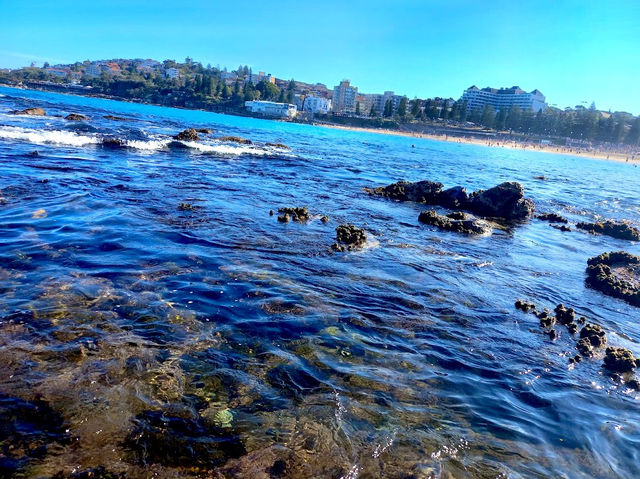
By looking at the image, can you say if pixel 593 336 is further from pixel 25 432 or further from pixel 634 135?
pixel 634 135

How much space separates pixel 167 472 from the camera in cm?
343

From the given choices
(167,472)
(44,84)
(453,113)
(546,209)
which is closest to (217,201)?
(167,472)

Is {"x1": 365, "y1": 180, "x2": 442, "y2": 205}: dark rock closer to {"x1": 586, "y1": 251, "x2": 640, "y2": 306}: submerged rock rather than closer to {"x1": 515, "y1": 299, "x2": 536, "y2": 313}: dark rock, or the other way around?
{"x1": 586, "y1": 251, "x2": 640, "y2": 306}: submerged rock

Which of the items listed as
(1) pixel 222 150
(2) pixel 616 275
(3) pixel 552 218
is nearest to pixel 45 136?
(1) pixel 222 150

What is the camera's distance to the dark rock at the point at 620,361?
6.28m

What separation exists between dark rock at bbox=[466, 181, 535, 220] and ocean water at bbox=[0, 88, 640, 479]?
7823 millimetres

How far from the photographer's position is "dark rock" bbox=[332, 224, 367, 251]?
1078 centimetres

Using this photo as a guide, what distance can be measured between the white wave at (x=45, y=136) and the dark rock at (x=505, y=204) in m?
24.0

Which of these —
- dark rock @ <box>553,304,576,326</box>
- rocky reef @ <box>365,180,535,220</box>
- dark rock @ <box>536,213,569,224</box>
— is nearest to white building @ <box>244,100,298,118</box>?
rocky reef @ <box>365,180,535,220</box>

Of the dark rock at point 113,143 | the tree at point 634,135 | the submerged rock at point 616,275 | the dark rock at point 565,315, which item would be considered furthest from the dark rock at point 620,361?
the tree at point 634,135

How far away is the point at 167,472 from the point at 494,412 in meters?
3.86

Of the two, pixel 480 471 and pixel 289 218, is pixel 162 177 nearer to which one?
pixel 289 218

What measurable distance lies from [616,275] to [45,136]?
29.9 m

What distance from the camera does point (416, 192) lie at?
20.9m
